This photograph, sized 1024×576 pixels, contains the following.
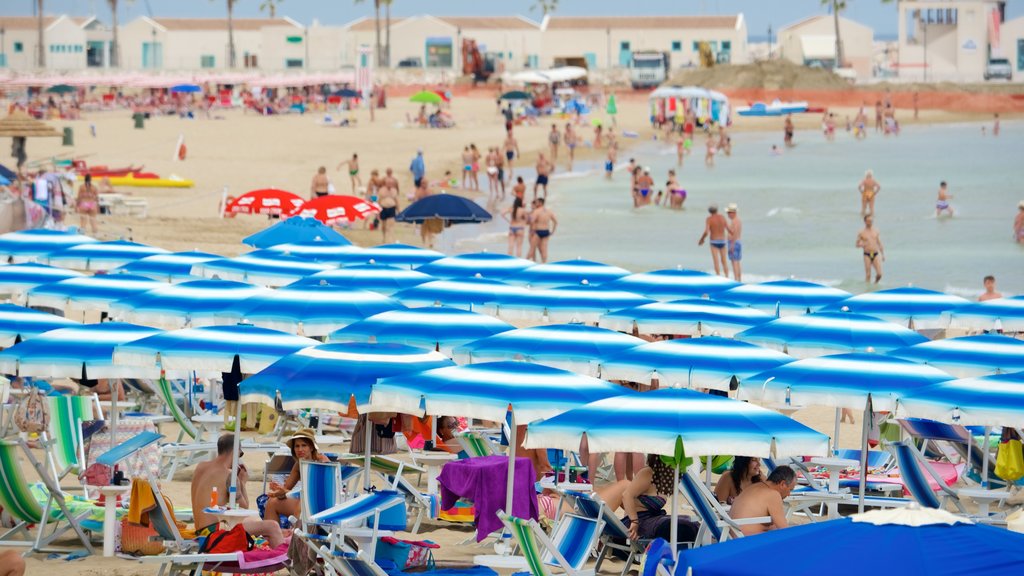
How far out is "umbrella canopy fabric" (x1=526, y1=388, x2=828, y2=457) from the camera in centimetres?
711

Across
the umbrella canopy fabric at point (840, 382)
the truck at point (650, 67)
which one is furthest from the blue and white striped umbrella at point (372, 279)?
the truck at point (650, 67)

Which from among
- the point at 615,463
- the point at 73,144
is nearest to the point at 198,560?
the point at 615,463

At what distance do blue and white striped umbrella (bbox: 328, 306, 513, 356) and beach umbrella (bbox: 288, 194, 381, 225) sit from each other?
36.2 ft

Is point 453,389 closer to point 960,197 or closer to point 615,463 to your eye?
point 615,463

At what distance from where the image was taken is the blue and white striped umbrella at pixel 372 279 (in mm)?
14242

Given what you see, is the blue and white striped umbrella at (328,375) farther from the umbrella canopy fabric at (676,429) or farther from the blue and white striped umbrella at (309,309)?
the blue and white striped umbrella at (309,309)

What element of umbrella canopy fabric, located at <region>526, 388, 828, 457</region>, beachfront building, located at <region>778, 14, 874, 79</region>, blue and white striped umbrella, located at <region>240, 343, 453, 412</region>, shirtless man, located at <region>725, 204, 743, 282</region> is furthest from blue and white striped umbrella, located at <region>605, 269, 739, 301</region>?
beachfront building, located at <region>778, 14, 874, 79</region>

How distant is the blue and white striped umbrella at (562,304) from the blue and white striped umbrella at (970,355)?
3115 millimetres

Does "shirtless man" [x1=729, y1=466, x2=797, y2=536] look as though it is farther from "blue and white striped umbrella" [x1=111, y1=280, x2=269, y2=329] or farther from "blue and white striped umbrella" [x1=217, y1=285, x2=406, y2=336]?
"blue and white striped umbrella" [x1=111, y1=280, x2=269, y2=329]

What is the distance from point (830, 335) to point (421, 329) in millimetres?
2958

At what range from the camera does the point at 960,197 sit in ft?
145

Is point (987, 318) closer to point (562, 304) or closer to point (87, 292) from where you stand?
point (562, 304)

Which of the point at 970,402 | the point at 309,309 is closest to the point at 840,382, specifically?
the point at 970,402

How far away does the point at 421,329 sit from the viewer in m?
10.8
